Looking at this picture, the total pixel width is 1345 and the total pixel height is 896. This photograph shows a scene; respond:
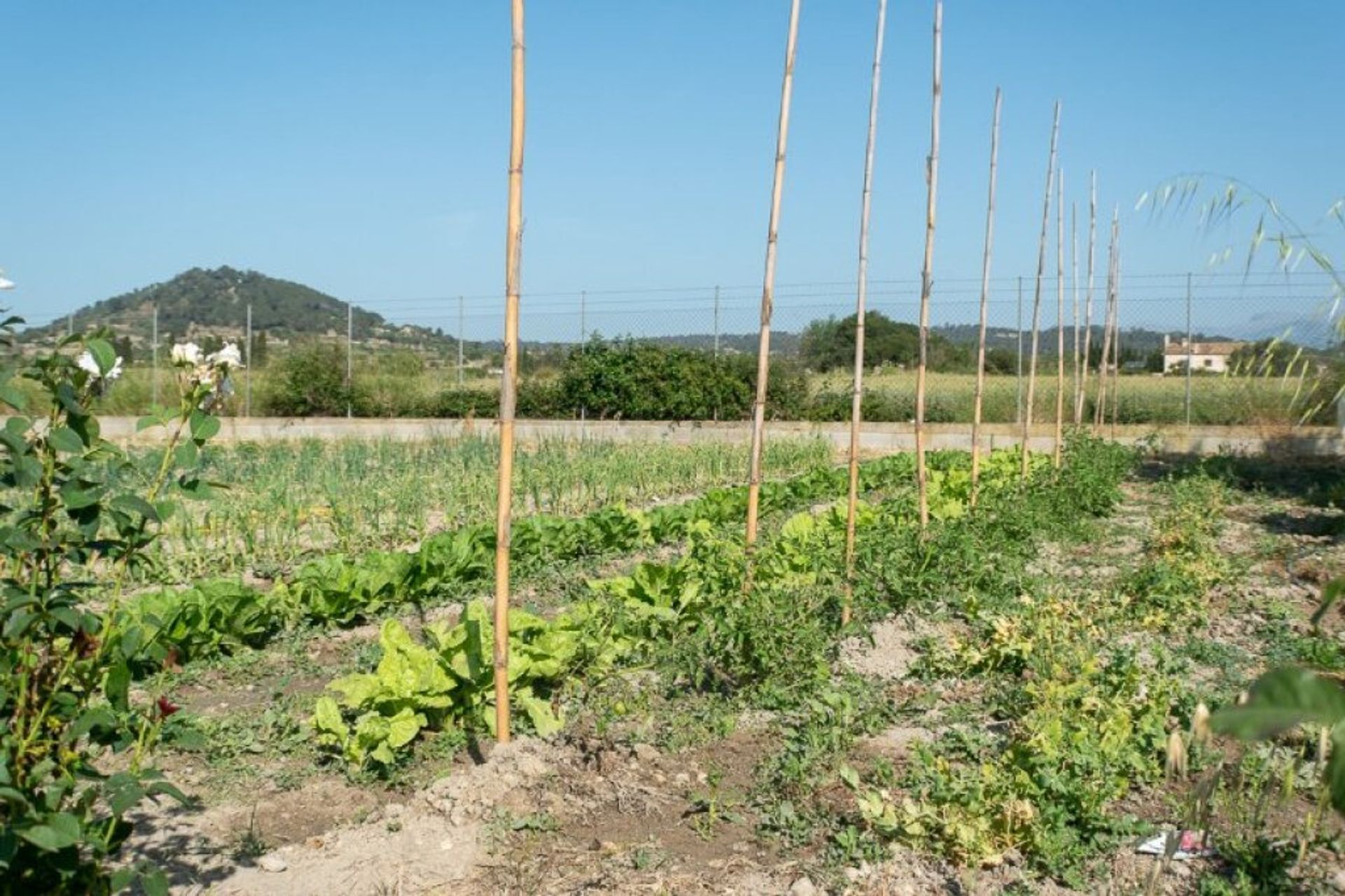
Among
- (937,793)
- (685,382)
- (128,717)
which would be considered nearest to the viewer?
(128,717)

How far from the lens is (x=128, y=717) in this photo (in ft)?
9.16

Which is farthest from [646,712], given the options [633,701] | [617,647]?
[617,647]

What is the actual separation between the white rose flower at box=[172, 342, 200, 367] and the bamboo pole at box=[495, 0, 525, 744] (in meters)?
1.38

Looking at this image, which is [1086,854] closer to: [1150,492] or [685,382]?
[1150,492]

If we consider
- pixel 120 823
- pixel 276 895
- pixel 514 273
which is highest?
pixel 514 273

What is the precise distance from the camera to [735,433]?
61.4 feet

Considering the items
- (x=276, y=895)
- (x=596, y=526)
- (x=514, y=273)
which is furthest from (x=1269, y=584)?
(x=276, y=895)

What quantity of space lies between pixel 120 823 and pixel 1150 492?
473 inches

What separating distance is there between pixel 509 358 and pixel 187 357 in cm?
150

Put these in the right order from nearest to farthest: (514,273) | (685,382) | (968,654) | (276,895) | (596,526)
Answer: (276,895) → (514,273) → (968,654) → (596,526) → (685,382)

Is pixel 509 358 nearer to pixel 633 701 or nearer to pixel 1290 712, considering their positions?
pixel 633 701

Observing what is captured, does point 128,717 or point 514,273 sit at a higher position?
point 514,273

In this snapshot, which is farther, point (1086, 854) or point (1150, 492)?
point (1150, 492)

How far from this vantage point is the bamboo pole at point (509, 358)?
12.7ft
